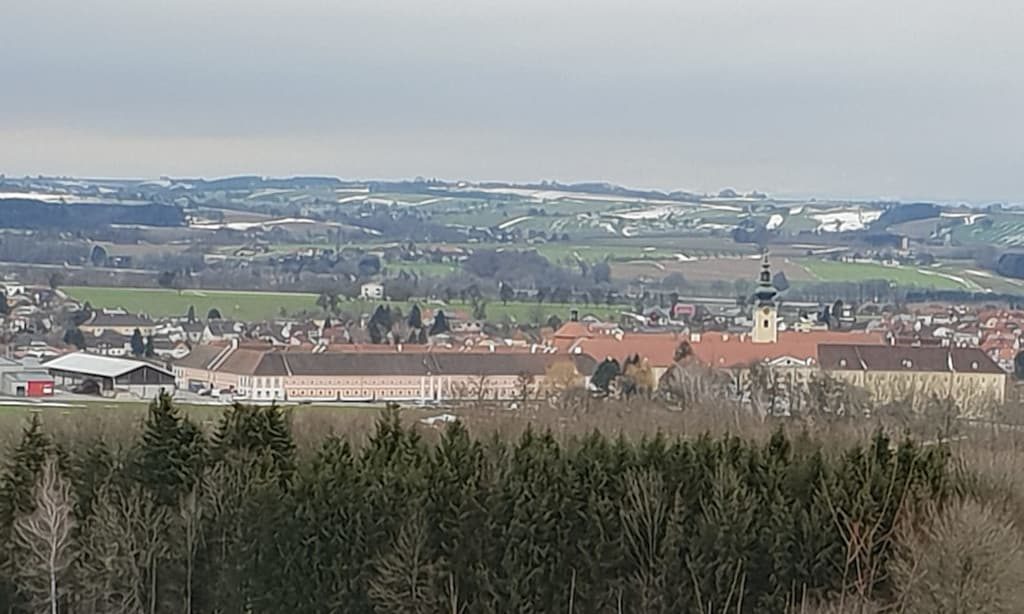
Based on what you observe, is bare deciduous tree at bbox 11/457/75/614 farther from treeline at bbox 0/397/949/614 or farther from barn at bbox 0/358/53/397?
barn at bbox 0/358/53/397

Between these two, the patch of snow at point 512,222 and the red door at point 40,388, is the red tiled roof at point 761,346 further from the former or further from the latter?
the patch of snow at point 512,222

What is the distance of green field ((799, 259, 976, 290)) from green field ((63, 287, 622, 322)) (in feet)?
62.3

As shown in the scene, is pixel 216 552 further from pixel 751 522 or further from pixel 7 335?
pixel 7 335

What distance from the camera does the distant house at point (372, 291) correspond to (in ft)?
234

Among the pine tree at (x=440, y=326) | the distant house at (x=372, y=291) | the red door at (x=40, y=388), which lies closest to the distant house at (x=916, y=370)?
the pine tree at (x=440, y=326)

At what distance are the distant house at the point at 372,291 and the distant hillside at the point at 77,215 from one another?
38.1m

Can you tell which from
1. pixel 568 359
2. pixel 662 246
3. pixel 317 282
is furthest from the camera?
pixel 662 246

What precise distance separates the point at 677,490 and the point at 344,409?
16381mm

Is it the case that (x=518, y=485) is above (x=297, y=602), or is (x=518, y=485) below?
above

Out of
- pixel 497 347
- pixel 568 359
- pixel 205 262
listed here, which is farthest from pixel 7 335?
pixel 205 262

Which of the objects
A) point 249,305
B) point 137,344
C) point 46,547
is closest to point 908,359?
point 137,344

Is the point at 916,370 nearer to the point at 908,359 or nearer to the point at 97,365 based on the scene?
the point at 908,359

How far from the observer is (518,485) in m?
20.5

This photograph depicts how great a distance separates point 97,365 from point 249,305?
910 inches
